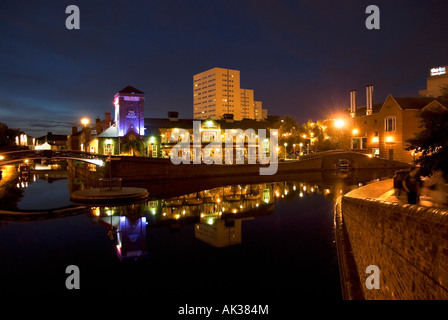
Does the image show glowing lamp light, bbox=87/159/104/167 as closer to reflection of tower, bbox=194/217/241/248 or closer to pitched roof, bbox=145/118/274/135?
pitched roof, bbox=145/118/274/135

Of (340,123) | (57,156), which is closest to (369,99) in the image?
(340,123)

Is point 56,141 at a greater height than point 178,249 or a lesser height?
greater

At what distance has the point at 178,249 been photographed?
1584 cm

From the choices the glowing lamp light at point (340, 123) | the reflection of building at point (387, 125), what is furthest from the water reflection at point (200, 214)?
the glowing lamp light at point (340, 123)

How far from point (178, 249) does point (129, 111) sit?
39.1 metres

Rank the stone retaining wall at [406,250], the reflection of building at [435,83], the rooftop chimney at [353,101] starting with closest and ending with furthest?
the stone retaining wall at [406,250], the rooftop chimney at [353,101], the reflection of building at [435,83]

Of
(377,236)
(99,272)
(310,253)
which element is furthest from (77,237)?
(377,236)

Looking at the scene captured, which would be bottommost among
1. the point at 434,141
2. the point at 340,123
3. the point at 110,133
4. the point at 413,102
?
the point at 434,141

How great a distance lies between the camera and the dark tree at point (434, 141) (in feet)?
45.5

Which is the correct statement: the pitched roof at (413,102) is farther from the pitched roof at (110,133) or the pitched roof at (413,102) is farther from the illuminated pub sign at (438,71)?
the pitched roof at (110,133)

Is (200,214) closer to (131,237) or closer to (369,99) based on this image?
(131,237)

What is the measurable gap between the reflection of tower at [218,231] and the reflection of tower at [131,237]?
3350mm

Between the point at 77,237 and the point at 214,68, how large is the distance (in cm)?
16412
